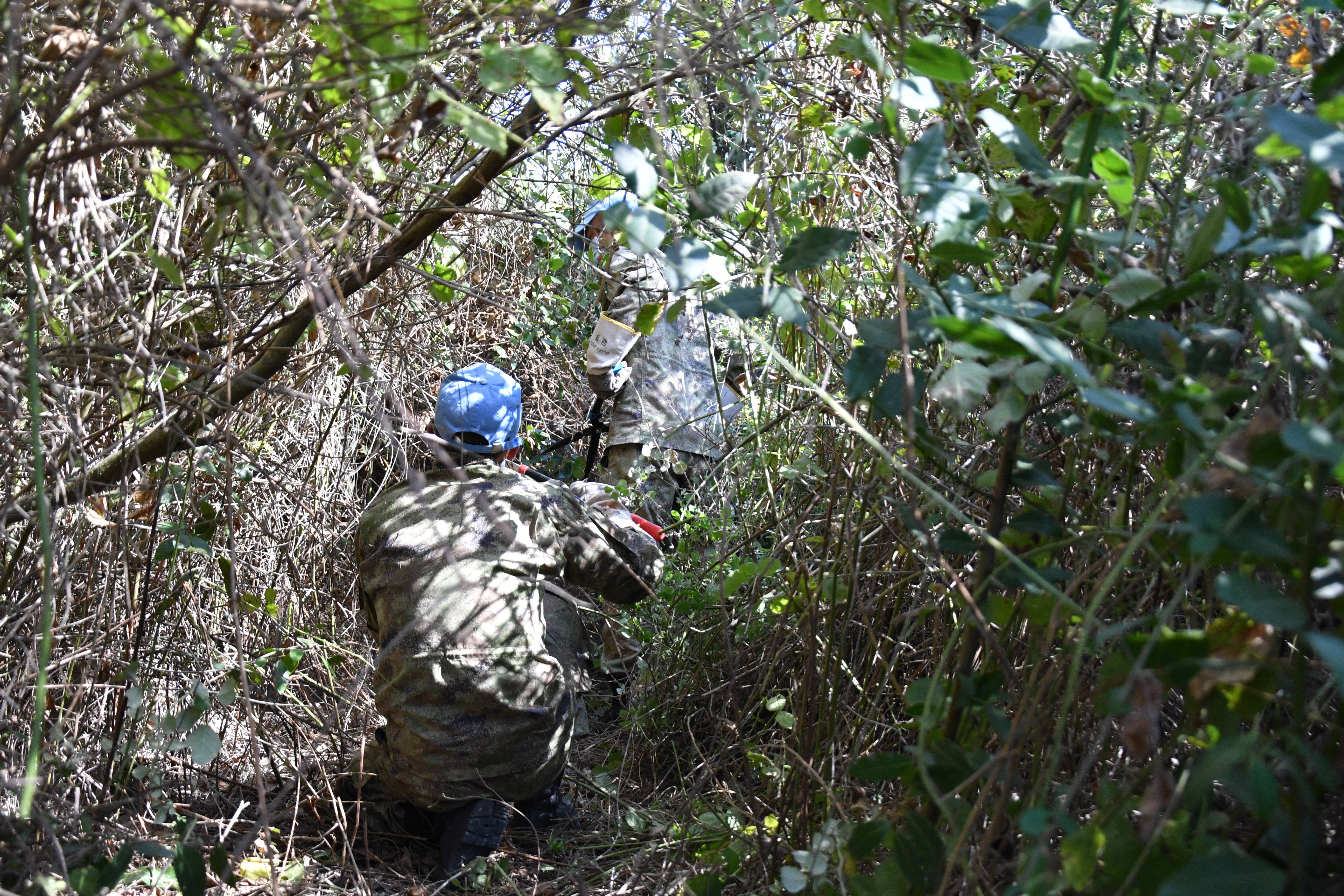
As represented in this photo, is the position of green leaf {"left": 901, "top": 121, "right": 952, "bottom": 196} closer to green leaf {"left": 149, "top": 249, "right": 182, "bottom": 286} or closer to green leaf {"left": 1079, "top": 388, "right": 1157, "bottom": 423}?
green leaf {"left": 1079, "top": 388, "right": 1157, "bottom": 423}

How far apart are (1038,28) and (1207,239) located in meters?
0.35

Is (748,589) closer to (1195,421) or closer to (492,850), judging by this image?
(492,850)

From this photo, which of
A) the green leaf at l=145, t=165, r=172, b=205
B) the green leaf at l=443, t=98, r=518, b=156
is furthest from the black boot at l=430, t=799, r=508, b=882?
the green leaf at l=443, t=98, r=518, b=156

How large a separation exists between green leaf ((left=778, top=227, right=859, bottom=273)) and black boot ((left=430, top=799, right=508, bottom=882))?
1.99 metres

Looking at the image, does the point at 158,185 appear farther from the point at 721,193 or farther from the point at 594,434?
the point at 594,434

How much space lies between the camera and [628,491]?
367 centimetres

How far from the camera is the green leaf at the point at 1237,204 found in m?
1.06

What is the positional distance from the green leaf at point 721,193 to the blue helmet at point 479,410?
5.99ft

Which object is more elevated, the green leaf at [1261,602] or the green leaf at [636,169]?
the green leaf at [636,169]

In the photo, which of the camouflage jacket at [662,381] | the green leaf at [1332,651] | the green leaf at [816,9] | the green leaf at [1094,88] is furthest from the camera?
the camouflage jacket at [662,381]

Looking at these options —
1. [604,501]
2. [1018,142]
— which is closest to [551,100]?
[1018,142]

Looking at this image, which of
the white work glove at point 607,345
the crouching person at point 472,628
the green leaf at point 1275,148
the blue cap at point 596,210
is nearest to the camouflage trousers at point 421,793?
the crouching person at point 472,628

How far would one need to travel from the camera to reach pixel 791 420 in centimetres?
260

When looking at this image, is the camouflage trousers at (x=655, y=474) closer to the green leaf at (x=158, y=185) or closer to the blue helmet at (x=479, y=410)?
the blue helmet at (x=479, y=410)
